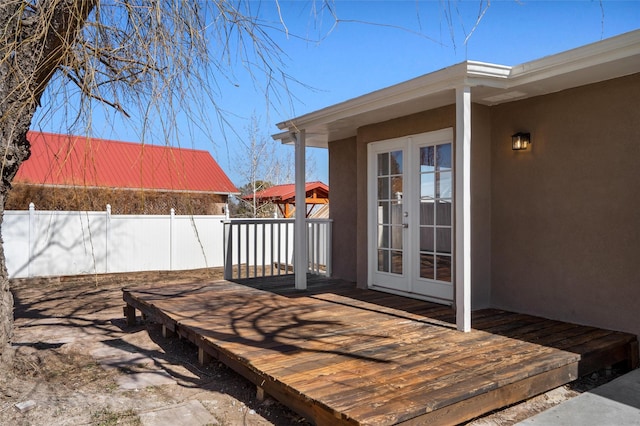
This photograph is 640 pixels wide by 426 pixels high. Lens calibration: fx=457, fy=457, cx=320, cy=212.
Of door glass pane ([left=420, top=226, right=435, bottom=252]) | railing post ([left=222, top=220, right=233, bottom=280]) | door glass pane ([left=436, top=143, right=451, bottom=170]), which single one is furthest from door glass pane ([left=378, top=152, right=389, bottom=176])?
railing post ([left=222, top=220, right=233, bottom=280])

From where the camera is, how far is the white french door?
16.0ft

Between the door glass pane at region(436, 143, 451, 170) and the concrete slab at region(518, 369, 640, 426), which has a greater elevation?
the door glass pane at region(436, 143, 451, 170)

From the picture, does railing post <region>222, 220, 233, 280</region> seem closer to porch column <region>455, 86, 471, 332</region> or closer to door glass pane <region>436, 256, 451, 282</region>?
door glass pane <region>436, 256, 451, 282</region>

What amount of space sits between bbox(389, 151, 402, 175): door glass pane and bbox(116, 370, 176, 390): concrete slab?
10.8 ft

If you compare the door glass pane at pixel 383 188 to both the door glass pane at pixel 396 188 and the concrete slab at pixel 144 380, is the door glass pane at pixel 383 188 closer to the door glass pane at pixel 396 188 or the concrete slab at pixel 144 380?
the door glass pane at pixel 396 188

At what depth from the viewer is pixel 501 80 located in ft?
12.7

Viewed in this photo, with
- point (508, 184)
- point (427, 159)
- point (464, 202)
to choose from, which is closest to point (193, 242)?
point (427, 159)

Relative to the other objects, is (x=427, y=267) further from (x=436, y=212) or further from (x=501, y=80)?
(x=501, y=80)

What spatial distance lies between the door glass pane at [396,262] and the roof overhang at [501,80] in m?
1.62

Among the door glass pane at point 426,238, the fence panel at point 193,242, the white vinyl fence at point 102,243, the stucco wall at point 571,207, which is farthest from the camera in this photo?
the fence panel at point 193,242

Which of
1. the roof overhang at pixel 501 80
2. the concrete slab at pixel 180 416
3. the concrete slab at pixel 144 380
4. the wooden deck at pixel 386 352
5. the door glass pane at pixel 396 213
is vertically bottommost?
the concrete slab at pixel 144 380

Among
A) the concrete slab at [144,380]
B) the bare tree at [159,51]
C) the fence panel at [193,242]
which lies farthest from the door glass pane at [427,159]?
the fence panel at [193,242]

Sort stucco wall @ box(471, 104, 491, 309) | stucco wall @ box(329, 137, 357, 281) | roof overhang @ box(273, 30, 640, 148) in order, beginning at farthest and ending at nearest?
stucco wall @ box(329, 137, 357, 281), stucco wall @ box(471, 104, 491, 309), roof overhang @ box(273, 30, 640, 148)

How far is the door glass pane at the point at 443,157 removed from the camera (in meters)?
4.84
